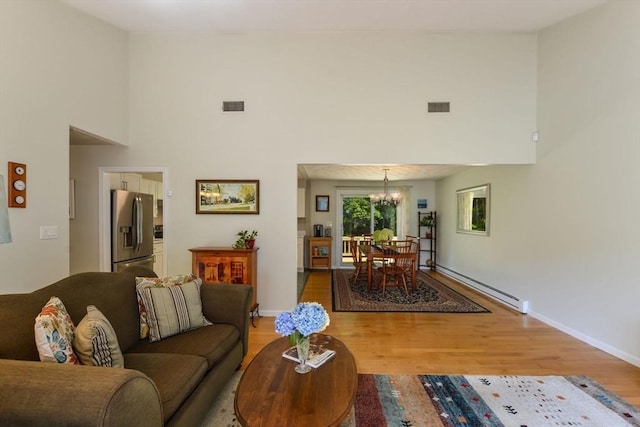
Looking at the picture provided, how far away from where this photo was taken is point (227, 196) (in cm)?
396

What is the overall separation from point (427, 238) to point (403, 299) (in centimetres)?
329

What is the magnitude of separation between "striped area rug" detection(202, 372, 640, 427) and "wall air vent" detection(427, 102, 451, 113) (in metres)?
3.09

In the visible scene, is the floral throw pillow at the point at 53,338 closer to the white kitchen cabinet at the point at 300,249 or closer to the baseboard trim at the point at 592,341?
the baseboard trim at the point at 592,341

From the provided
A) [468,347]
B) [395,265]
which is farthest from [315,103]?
[468,347]

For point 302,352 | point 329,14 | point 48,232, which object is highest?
point 329,14

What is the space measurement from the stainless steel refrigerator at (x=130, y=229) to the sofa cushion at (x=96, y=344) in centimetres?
297

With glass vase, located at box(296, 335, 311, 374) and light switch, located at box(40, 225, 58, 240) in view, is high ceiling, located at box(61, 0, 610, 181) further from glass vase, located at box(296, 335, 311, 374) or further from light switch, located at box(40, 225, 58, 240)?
glass vase, located at box(296, 335, 311, 374)

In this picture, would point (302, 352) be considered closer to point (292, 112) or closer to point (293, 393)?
point (293, 393)

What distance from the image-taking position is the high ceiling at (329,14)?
3.23 metres

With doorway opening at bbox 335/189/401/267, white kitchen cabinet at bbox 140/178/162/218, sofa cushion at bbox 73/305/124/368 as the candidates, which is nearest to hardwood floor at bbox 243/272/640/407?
sofa cushion at bbox 73/305/124/368

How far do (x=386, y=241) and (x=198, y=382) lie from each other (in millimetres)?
4585

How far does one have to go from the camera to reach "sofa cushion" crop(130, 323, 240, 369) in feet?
6.33

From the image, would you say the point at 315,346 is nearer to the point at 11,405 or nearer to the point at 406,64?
the point at 11,405

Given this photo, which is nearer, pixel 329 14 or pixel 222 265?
pixel 329 14
